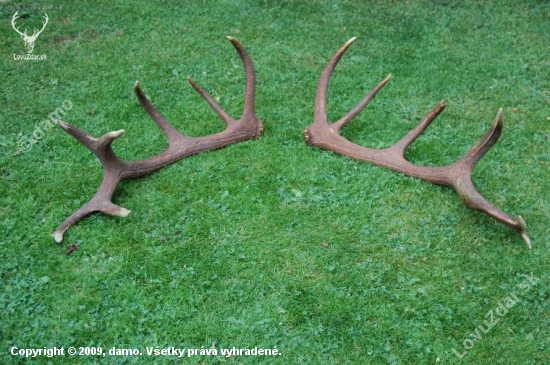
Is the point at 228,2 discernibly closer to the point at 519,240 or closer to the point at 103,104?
the point at 103,104

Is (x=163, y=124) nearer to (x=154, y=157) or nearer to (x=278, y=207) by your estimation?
(x=154, y=157)

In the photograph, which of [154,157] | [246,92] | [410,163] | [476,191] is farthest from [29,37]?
[476,191]

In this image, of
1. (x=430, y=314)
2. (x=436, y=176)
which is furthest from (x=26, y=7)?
(x=430, y=314)

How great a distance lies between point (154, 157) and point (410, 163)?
2222 mm

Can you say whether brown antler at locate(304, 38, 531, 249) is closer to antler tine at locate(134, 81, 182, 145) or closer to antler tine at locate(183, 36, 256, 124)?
Answer: antler tine at locate(183, 36, 256, 124)

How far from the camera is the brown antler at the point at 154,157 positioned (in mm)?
4270

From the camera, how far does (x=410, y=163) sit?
4863mm

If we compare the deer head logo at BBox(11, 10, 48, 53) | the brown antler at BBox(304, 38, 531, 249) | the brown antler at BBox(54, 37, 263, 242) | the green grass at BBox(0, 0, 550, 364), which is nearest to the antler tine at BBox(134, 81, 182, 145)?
the brown antler at BBox(54, 37, 263, 242)

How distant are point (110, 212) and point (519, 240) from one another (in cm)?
312

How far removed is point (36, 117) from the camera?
18.6ft

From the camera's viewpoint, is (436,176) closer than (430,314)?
No

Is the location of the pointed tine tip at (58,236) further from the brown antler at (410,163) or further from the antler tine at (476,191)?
the antler tine at (476,191)

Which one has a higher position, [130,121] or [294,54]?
[294,54]

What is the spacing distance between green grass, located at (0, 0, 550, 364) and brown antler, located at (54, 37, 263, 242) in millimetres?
102
